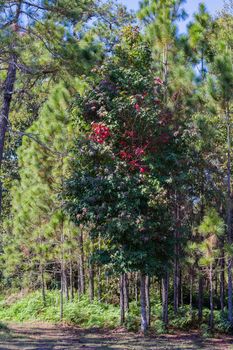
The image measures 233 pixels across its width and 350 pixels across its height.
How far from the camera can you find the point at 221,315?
11.0 meters

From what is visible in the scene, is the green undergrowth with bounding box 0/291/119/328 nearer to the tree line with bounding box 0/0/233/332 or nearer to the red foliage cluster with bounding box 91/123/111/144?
→ the tree line with bounding box 0/0/233/332

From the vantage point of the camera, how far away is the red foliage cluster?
10086 millimetres

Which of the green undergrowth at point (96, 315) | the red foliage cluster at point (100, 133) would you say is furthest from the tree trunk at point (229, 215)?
the red foliage cluster at point (100, 133)

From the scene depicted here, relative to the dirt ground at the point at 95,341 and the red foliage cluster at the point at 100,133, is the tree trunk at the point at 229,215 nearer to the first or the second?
the dirt ground at the point at 95,341

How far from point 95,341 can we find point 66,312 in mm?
3673

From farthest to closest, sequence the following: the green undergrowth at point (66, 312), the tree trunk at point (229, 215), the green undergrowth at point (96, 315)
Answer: the green undergrowth at point (66, 312)
the green undergrowth at point (96, 315)
the tree trunk at point (229, 215)

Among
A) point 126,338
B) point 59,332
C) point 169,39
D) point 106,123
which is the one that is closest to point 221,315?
point 126,338

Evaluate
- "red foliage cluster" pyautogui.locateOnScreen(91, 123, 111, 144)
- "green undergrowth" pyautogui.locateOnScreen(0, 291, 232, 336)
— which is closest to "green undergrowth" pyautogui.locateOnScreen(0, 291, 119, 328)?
"green undergrowth" pyautogui.locateOnScreen(0, 291, 232, 336)

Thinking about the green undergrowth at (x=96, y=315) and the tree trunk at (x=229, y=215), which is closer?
the tree trunk at (x=229, y=215)

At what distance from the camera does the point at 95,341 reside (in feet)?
31.2

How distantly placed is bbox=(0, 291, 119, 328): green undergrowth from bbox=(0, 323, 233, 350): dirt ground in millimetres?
851

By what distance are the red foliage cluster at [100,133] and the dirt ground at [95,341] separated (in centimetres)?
437

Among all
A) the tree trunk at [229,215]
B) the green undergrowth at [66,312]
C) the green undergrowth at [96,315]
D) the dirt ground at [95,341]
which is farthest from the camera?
the green undergrowth at [66,312]

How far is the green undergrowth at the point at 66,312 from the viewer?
40.2 ft
